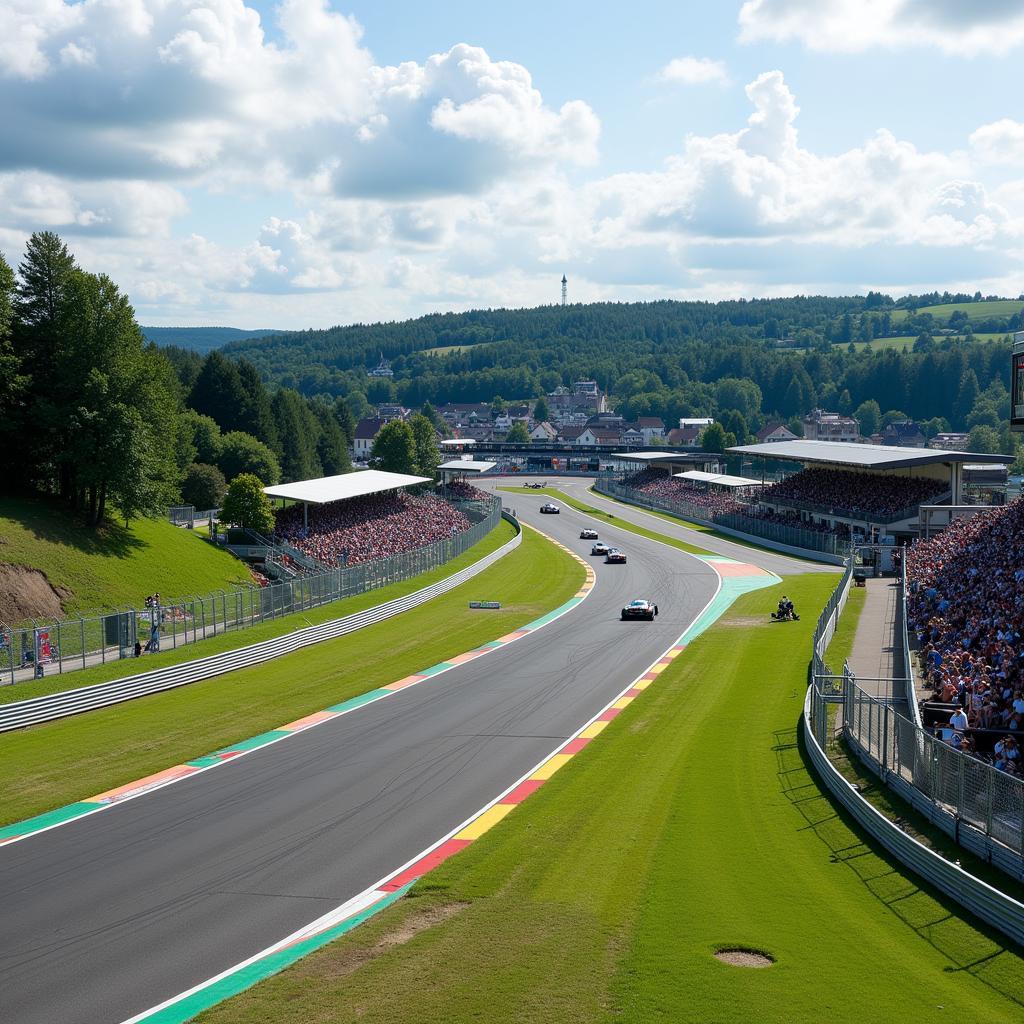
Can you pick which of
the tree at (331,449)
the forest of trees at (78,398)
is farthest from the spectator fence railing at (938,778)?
the tree at (331,449)

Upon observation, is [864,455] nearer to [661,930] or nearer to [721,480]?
[721,480]

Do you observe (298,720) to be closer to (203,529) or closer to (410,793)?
(410,793)

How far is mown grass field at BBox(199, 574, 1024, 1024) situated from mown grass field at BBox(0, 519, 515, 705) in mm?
16431

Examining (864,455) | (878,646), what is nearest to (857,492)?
(864,455)

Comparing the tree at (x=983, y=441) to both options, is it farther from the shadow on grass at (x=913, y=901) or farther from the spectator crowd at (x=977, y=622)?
the shadow on grass at (x=913, y=901)

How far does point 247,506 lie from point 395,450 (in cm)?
5456

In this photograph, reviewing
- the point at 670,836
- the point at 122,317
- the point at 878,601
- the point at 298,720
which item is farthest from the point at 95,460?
the point at 670,836

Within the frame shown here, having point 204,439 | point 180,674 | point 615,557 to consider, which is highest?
point 204,439

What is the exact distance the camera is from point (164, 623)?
3906 cm

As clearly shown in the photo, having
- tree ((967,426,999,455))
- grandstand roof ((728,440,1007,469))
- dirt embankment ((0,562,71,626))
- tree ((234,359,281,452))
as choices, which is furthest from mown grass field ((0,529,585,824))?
tree ((967,426,999,455))

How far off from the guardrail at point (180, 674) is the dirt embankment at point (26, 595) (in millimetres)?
9940

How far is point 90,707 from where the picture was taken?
31547 mm

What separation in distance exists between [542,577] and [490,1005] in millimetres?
52840

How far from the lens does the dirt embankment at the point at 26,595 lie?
139 feet
